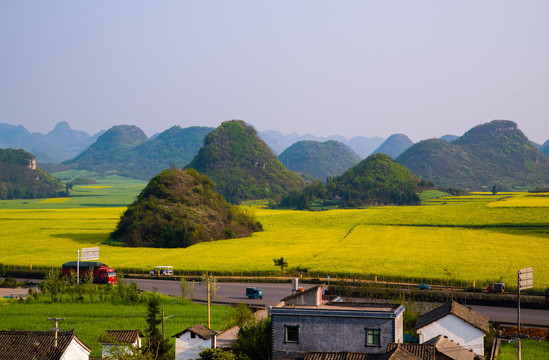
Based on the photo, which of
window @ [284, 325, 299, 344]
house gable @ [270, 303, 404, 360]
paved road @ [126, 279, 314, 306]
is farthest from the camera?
paved road @ [126, 279, 314, 306]

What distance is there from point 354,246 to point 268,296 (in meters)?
31.9

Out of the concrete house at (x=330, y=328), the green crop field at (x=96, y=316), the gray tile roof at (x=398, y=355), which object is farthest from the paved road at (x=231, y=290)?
the gray tile roof at (x=398, y=355)

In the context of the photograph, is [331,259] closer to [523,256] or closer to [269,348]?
[523,256]

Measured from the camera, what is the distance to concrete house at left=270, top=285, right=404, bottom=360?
3158 centimetres

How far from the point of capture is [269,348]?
33.8 m

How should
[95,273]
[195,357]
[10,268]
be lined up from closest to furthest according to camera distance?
[195,357], [95,273], [10,268]

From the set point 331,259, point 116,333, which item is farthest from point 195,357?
point 331,259

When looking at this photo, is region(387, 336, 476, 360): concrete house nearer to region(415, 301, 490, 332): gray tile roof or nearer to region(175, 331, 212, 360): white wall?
region(415, 301, 490, 332): gray tile roof

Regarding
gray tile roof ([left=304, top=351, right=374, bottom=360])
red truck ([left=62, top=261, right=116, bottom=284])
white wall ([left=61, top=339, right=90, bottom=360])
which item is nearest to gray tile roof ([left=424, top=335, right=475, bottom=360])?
gray tile roof ([left=304, top=351, right=374, bottom=360])

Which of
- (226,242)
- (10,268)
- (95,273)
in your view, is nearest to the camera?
(95,273)

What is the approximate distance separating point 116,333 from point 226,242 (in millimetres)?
59152

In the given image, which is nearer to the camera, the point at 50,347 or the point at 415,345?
the point at 415,345

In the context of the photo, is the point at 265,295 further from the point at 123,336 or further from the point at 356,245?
the point at 356,245

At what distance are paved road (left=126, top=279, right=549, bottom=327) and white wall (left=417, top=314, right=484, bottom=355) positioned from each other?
8975 mm
